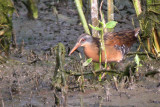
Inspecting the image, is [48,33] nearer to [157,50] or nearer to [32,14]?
[32,14]

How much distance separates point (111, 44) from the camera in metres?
5.22

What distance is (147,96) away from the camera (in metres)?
4.55

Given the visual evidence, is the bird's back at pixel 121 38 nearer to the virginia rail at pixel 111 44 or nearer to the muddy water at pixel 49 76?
the virginia rail at pixel 111 44

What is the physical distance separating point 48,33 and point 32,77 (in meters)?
1.95

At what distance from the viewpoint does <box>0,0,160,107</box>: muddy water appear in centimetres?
444

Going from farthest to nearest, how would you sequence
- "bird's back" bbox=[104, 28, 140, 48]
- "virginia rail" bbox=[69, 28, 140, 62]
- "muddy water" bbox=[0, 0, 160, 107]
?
"bird's back" bbox=[104, 28, 140, 48]
"virginia rail" bbox=[69, 28, 140, 62]
"muddy water" bbox=[0, 0, 160, 107]

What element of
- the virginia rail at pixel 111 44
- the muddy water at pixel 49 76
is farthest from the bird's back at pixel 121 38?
the muddy water at pixel 49 76

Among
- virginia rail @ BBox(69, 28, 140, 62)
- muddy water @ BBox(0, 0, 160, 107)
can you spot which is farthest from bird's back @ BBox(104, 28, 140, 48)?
muddy water @ BBox(0, 0, 160, 107)

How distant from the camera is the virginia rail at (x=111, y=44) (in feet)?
16.6

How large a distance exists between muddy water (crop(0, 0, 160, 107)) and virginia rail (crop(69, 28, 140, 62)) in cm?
31

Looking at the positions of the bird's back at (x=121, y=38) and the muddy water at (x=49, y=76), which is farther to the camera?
the bird's back at (x=121, y=38)

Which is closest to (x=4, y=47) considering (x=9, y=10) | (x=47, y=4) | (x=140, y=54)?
(x=9, y=10)

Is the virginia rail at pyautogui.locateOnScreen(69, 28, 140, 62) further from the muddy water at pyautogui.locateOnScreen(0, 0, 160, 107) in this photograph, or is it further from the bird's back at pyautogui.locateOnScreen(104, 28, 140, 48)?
the muddy water at pyautogui.locateOnScreen(0, 0, 160, 107)

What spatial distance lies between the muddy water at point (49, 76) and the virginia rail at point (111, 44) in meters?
0.31
